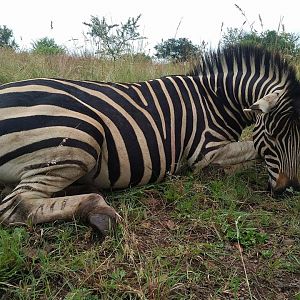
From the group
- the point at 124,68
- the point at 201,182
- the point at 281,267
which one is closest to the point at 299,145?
the point at 201,182

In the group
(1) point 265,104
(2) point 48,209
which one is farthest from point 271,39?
(2) point 48,209

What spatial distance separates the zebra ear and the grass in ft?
1.89

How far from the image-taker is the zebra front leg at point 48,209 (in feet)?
7.79

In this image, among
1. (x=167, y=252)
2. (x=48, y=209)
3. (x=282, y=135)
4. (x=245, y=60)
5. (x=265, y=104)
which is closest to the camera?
(x=167, y=252)

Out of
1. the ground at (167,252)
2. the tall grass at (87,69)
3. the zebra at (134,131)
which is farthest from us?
the tall grass at (87,69)

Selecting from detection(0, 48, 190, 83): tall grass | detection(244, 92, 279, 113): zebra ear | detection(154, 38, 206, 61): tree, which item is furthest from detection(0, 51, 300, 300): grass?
detection(154, 38, 206, 61): tree

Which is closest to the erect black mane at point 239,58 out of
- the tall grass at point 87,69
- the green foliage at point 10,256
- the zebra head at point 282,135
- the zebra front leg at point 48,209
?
the zebra head at point 282,135

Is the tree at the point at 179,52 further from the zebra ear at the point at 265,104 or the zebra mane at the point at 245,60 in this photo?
the zebra ear at the point at 265,104

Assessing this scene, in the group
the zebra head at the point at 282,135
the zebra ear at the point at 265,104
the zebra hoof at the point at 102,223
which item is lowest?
the zebra hoof at the point at 102,223

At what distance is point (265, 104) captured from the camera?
2.93 meters

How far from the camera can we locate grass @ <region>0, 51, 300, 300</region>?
1.99 meters

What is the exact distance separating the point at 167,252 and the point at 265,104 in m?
1.27

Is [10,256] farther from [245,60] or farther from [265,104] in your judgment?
[245,60]

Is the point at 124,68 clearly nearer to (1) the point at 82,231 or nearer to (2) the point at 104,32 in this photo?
(2) the point at 104,32
